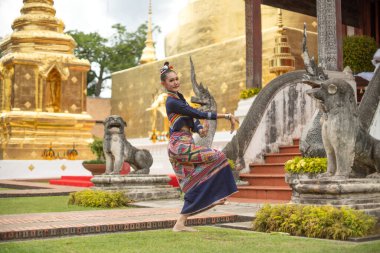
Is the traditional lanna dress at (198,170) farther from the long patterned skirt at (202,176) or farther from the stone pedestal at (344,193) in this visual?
the stone pedestal at (344,193)

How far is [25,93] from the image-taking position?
21.7 m

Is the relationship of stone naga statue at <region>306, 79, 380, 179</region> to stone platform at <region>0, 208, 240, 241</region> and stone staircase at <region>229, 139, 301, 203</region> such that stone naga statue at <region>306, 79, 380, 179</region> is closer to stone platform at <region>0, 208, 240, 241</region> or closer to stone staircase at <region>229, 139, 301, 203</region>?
stone platform at <region>0, 208, 240, 241</region>

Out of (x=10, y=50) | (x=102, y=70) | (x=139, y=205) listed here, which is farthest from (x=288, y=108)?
(x=102, y=70)

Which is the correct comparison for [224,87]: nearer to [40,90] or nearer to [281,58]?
[281,58]

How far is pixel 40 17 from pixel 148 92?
754cm

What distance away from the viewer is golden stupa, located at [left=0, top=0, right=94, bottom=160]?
21.1 m

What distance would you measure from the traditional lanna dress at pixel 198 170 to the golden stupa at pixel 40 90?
15903 millimetres

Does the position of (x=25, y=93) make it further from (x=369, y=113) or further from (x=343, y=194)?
(x=343, y=194)

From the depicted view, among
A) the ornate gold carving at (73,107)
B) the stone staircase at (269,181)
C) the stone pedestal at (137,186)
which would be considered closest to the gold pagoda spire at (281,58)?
the stone staircase at (269,181)

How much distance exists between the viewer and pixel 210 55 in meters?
23.7

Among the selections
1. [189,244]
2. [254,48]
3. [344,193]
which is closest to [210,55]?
[254,48]

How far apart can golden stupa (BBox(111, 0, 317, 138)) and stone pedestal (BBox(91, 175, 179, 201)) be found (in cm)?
1014

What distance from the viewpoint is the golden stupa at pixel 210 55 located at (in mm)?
21547

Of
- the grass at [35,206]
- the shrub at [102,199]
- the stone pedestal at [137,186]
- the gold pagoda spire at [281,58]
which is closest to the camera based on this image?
the grass at [35,206]
